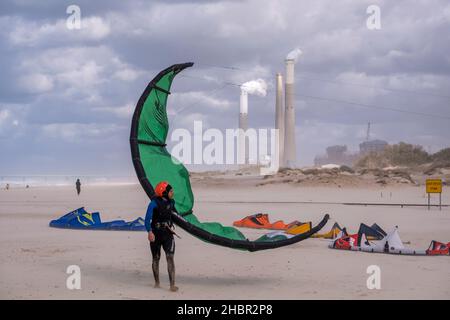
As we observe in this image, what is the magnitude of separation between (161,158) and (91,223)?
847 centimetres

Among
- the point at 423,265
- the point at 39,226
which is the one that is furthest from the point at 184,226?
the point at 39,226

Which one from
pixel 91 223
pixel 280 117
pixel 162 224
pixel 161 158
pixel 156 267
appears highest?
pixel 280 117

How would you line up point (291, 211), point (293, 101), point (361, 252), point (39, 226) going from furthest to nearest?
point (293, 101) → point (291, 211) → point (39, 226) → point (361, 252)

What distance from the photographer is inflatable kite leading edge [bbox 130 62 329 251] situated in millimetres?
11198

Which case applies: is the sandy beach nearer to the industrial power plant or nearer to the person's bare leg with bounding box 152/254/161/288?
the person's bare leg with bounding box 152/254/161/288

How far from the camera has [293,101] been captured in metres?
88.0

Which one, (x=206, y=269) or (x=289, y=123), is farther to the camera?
(x=289, y=123)

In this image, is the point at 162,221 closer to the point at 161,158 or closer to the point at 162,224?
the point at 162,224

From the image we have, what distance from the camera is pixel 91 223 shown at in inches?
791

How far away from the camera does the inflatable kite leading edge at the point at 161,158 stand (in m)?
11.2

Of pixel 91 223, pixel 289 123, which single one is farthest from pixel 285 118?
pixel 91 223

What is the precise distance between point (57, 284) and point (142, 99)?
10.9 ft

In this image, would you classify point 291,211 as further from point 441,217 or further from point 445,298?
point 445,298

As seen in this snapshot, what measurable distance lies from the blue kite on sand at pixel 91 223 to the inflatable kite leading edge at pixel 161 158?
759cm
